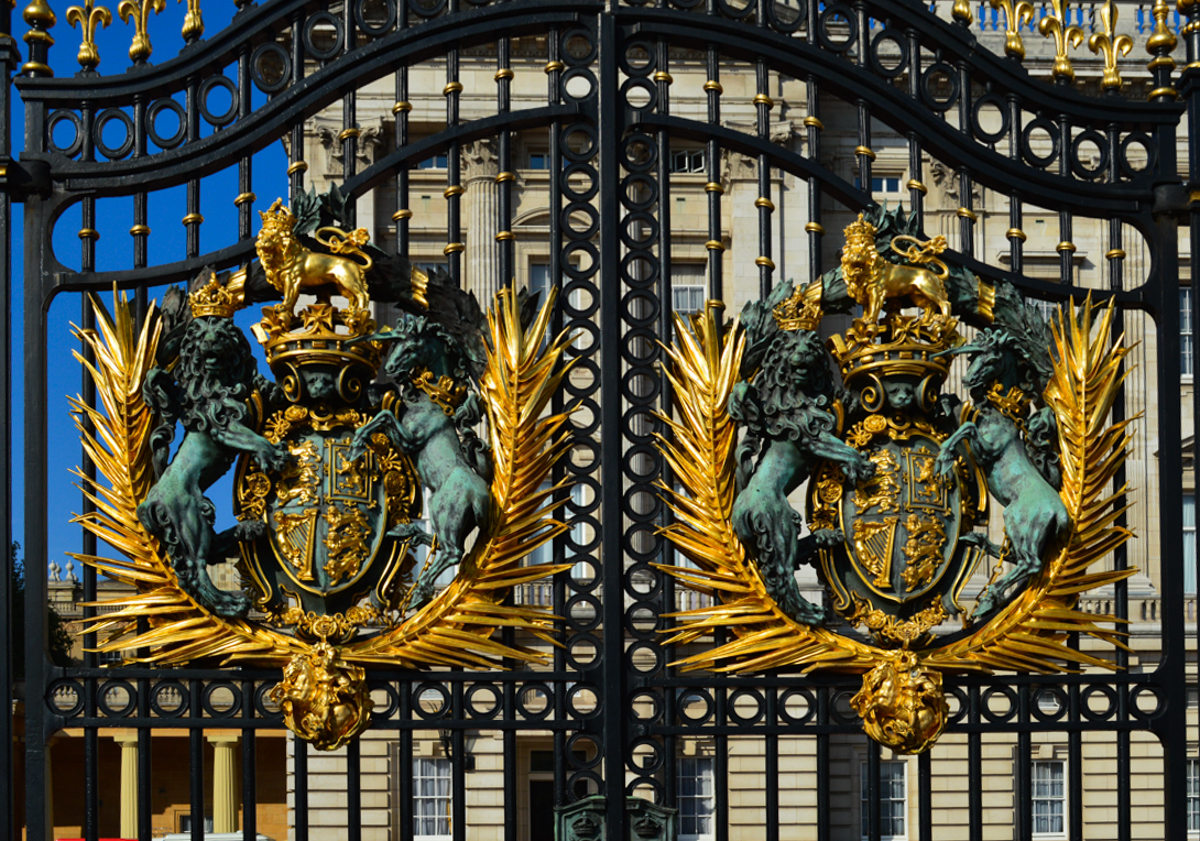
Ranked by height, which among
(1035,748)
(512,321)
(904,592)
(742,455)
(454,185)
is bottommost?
(1035,748)

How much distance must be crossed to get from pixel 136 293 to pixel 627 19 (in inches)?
106

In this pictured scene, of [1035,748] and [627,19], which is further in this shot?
[1035,748]

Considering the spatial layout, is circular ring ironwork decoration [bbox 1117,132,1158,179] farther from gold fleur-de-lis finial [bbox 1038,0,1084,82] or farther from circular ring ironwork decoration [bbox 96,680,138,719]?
circular ring ironwork decoration [bbox 96,680,138,719]

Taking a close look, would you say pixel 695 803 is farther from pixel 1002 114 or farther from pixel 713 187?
pixel 713 187

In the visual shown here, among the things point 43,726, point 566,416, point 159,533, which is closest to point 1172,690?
point 566,416

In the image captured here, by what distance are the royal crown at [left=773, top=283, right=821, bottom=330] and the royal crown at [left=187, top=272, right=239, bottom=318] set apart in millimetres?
2541

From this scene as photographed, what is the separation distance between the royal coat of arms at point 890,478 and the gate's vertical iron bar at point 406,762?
1.30m

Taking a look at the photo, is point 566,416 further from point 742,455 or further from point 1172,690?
point 1172,690

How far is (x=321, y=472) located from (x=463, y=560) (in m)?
0.75

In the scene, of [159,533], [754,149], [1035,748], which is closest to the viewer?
[159,533]

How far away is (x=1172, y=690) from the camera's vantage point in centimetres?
767

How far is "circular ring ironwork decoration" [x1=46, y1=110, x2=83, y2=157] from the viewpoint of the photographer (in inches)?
304

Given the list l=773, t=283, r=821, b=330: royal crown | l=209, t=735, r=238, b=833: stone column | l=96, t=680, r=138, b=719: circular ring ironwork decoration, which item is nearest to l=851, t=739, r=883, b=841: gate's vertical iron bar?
l=773, t=283, r=821, b=330: royal crown

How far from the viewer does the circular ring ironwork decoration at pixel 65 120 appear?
7727mm
